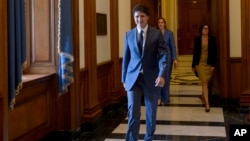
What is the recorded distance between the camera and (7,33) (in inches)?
139

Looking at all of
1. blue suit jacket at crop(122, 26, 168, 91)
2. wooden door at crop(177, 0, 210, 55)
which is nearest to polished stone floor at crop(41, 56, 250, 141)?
blue suit jacket at crop(122, 26, 168, 91)

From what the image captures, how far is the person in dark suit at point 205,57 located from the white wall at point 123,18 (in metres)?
1.41

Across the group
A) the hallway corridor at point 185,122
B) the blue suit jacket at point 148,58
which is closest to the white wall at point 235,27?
the hallway corridor at point 185,122

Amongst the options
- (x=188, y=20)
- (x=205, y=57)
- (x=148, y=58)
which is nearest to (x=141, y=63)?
(x=148, y=58)

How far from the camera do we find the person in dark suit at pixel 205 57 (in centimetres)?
705

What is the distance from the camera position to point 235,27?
296 inches

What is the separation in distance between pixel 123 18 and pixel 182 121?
2.45 metres

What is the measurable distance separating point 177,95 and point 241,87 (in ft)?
6.17

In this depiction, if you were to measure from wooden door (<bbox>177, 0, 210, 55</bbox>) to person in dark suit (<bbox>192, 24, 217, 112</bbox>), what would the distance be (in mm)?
13766

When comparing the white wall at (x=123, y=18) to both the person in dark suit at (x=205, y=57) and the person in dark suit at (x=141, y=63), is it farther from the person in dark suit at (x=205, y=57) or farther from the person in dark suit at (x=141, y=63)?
the person in dark suit at (x=141, y=63)

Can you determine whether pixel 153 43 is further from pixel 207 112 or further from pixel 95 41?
pixel 207 112

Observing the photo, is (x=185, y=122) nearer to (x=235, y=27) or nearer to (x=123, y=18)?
(x=235, y=27)

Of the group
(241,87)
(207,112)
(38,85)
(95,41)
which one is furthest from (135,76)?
(241,87)

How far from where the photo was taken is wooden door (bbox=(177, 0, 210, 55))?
68.1ft
